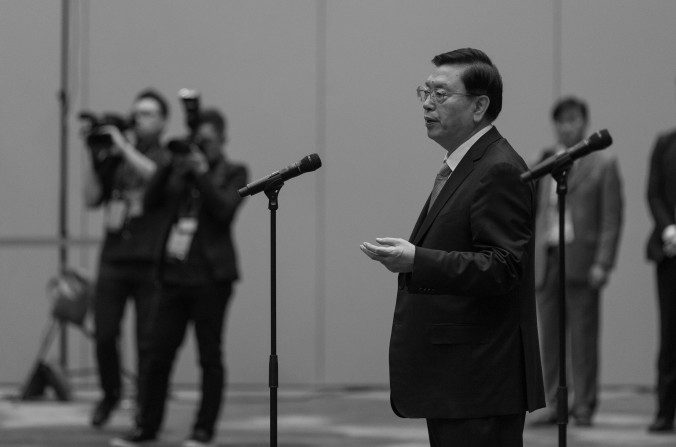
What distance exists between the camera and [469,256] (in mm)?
3502

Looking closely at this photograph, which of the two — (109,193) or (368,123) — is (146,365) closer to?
(109,193)

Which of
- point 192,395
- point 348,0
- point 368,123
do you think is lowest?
point 192,395

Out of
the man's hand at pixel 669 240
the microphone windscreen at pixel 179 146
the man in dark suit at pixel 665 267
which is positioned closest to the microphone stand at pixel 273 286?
the microphone windscreen at pixel 179 146

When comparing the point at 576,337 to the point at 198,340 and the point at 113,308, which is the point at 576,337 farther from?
the point at 113,308

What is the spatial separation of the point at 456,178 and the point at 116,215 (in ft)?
14.0

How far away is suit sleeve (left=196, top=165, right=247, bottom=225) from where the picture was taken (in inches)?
267

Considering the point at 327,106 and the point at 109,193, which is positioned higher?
the point at 327,106

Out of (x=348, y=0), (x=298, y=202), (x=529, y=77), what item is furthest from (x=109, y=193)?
(x=529, y=77)

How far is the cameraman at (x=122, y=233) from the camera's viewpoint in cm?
750

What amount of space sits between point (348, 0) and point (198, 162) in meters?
2.96

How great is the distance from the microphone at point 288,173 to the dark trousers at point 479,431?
3.42 ft

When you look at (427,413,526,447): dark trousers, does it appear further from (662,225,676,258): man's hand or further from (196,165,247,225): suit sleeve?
(662,225,676,258): man's hand

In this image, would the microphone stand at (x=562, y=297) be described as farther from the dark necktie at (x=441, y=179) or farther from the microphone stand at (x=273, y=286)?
the microphone stand at (x=273, y=286)

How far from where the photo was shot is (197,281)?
6.80 m
